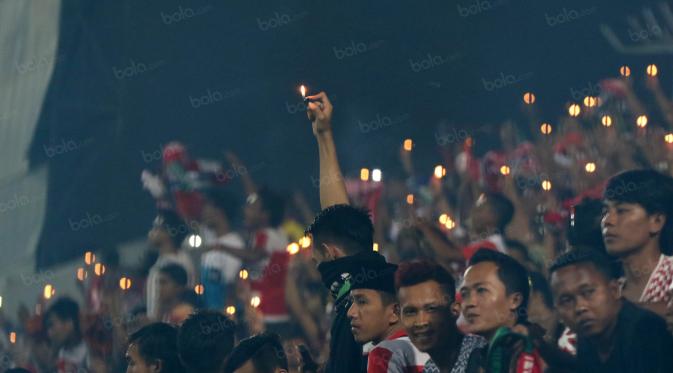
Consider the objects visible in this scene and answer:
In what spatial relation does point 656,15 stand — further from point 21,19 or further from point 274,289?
point 21,19

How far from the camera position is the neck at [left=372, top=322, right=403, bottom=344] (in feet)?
20.6

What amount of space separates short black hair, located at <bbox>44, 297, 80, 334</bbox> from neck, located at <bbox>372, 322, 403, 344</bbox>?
4568mm

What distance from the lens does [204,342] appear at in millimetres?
7230

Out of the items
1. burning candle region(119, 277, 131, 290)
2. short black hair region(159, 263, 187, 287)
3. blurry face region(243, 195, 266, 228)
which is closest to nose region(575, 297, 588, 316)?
blurry face region(243, 195, 266, 228)

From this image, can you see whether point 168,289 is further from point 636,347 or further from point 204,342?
point 636,347

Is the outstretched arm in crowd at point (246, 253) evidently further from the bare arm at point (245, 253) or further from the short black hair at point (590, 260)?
the short black hair at point (590, 260)

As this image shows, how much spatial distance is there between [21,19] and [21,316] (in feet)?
15.1

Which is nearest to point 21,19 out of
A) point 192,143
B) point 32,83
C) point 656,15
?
point 32,83

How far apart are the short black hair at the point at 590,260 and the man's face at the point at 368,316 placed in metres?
0.78

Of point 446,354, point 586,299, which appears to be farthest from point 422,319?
point 586,299

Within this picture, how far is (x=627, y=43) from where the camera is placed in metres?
10.4

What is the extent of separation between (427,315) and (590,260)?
757 mm

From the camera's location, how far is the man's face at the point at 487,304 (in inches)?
247

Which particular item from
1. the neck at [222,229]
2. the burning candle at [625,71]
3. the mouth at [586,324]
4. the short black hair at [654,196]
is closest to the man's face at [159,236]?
the neck at [222,229]
